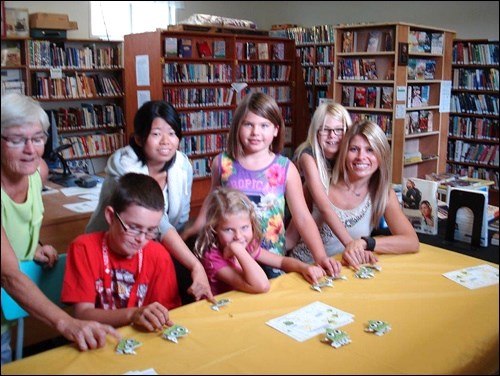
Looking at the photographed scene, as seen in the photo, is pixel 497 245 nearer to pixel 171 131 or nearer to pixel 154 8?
pixel 171 131

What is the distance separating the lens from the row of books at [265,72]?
5.02m

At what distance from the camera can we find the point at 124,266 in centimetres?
125

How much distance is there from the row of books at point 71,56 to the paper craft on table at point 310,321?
12.9 ft

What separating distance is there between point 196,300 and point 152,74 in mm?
3469

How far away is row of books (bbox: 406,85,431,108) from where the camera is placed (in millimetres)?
4391

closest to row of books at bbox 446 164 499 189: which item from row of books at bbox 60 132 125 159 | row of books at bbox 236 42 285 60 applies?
row of books at bbox 236 42 285 60

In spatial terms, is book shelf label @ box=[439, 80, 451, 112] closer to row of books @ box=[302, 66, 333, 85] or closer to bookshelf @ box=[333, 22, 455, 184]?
bookshelf @ box=[333, 22, 455, 184]

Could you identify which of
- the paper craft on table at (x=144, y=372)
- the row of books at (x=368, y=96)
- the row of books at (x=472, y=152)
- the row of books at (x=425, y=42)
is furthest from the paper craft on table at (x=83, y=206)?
the row of books at (x=472, y=152)

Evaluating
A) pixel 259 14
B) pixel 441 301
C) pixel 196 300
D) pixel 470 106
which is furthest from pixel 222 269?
pixel 470 106

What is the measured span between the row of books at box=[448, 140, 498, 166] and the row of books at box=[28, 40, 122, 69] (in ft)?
11.1

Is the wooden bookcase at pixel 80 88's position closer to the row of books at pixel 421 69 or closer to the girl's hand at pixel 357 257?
the row of books at pixel 421 69

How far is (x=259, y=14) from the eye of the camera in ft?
3.74

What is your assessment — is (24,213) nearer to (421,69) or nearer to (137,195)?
(137,195)

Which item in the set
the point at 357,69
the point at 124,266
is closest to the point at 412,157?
the point at 357,69
